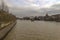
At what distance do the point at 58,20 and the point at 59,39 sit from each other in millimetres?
37360

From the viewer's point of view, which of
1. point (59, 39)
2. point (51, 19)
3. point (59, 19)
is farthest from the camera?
point (51, 19)

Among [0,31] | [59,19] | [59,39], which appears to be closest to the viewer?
[0,31]

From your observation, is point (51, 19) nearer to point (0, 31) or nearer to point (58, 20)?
point (58, 20)

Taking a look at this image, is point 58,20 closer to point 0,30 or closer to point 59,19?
point 59,19

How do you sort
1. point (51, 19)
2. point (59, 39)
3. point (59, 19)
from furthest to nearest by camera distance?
1. point (51, 19)
2. point (59, 19)
3. point (59, 39)

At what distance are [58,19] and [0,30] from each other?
41.0 metres

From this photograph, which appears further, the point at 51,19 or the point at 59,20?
the point at 51,19

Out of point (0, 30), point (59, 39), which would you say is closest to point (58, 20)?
point (59, 39)

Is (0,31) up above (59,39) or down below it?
above

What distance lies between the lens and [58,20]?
4719 cm

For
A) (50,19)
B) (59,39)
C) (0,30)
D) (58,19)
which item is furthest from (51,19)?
(0,30)

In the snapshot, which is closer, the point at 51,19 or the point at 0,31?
the point at 0,31

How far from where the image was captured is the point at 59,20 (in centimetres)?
4741

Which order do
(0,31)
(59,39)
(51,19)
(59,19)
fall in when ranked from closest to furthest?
1. (0,31)
2. (59,39)
3. (59,19)
4. (51,19)
